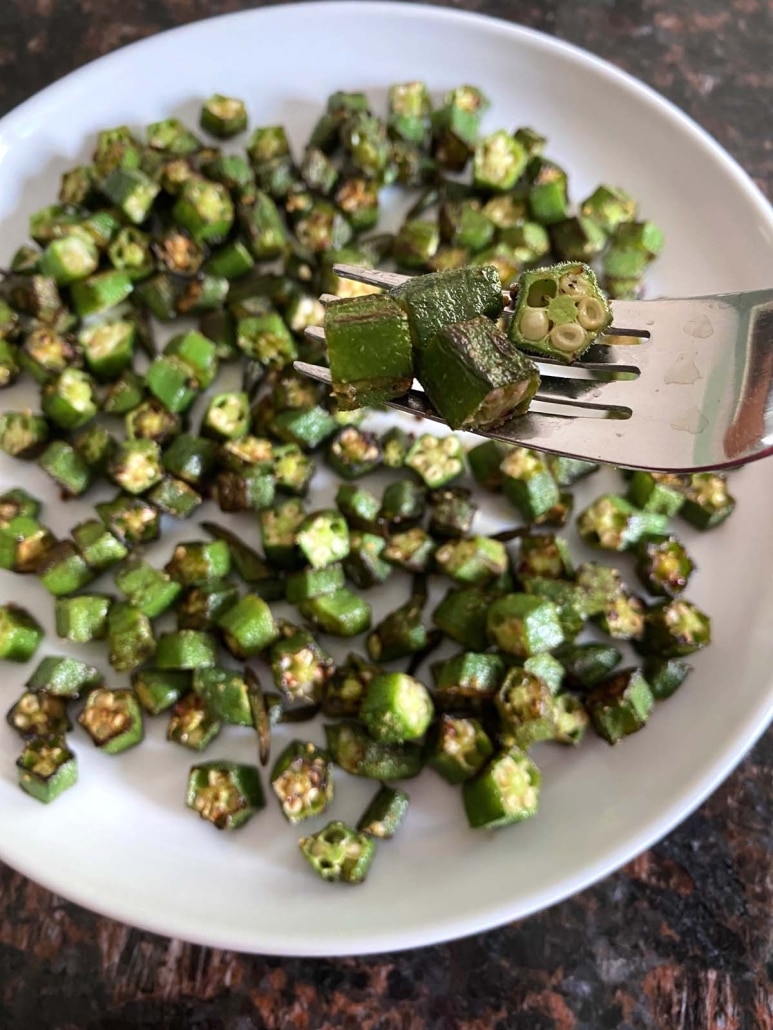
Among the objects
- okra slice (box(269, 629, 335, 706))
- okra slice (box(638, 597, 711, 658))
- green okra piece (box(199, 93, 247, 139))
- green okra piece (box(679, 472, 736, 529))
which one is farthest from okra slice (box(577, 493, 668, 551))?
green okra piece (box(199, 93, 247, 139))

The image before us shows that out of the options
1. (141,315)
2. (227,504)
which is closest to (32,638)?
(227,504)

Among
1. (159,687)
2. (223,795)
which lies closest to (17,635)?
(159,687)

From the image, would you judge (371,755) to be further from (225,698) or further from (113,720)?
(113,720)

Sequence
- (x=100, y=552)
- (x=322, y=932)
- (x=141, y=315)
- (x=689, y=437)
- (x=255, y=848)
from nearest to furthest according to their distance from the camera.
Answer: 1. (x=689, y=437)
2. (x=322, y=932)
3. (x=255, y=848)
4. (x=100, y=552)
5. (x=141, y=315)

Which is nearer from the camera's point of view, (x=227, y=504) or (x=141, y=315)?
(x=227, y=504)

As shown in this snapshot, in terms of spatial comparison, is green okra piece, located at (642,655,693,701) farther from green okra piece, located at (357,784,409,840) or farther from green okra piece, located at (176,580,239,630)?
green okra piece, located at (176,580,239,630)

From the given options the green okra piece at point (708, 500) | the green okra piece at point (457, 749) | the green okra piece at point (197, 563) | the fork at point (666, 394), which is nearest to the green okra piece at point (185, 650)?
the green okra piece at point (197, 563)

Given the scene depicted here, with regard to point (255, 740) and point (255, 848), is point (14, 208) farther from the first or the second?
point (255, 848)
